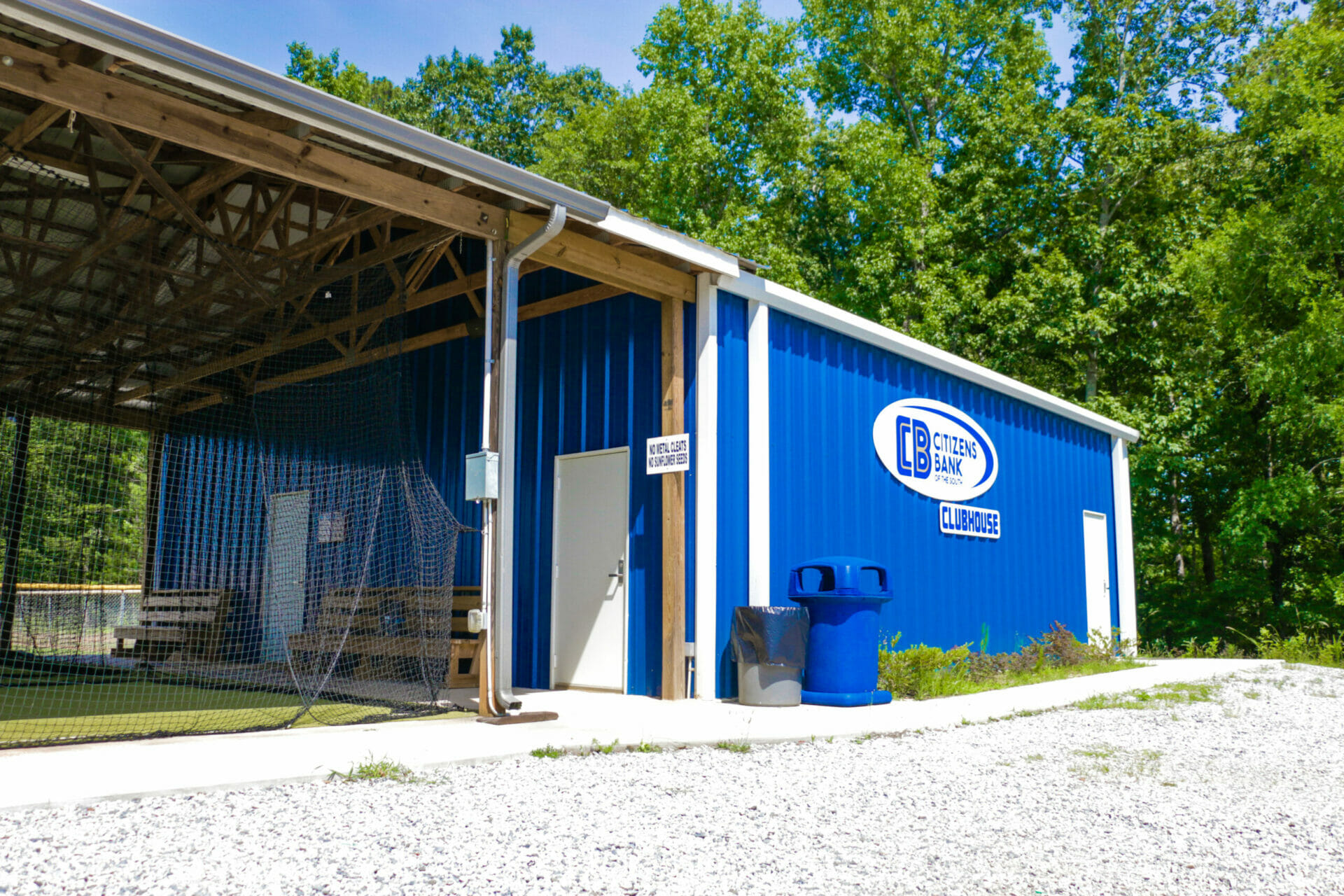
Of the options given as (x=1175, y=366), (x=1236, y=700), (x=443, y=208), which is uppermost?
(x=1175, y=366)

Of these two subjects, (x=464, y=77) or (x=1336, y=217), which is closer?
(x=1336, y=217)

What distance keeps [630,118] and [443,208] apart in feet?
63.3

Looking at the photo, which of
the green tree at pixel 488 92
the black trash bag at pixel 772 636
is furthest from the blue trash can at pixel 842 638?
the green tree at pixel 488 92

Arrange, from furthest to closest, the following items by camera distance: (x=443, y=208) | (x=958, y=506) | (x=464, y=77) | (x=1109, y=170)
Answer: (x=464, y=77) < (x=1109, y=170) < (x=958, y=506) < (x=443, y=208)

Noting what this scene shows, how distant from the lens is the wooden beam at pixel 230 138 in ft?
15.7

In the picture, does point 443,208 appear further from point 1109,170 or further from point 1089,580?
point 1109,170

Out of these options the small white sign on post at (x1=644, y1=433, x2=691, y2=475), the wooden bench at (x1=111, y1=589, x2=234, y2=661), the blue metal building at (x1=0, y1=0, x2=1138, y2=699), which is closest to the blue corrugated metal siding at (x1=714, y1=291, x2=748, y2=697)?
the blue metal building at (x1=0, y1=0, x2=1138, y2=699)

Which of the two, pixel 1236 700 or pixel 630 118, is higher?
pixel 630 118

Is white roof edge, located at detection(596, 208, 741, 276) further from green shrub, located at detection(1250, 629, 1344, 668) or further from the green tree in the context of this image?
the green tree

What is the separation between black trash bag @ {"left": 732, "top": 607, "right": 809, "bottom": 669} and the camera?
7375 millimetres

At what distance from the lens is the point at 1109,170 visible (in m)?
21.3

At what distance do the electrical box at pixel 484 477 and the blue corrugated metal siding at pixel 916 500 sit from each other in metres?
2.46

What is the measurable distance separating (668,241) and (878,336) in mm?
2821

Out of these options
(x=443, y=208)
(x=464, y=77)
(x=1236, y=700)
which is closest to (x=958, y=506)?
(x=1236, y=700)
